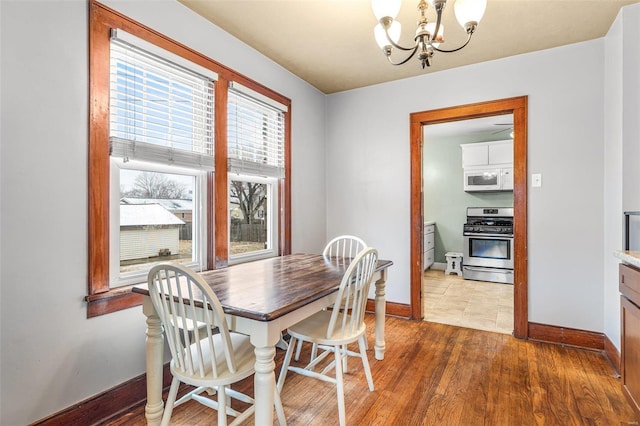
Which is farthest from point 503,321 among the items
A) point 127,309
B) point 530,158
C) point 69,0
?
point 69,0

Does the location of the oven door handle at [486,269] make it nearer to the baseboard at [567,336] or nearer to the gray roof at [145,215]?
the baseboard at [567,336]

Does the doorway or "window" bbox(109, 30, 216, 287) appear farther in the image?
the doorway

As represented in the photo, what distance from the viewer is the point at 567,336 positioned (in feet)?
9.00

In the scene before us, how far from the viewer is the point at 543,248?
2842mm

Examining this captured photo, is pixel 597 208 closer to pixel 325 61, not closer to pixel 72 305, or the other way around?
pixel 325 61

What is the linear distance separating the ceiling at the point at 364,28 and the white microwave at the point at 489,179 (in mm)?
2752

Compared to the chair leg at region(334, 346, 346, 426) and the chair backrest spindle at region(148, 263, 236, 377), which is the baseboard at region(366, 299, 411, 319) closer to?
the chair leg at region(334, 346, 346, 426)

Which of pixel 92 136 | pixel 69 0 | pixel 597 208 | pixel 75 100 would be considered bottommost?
pixel 597 208

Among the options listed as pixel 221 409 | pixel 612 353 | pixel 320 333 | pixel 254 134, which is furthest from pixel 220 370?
pixel 612 353

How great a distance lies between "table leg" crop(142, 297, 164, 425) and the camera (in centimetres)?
162

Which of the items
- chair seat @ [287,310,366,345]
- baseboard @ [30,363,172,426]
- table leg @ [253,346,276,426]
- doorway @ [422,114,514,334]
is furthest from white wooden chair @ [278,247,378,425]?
doorway @ [422,114,514,334]

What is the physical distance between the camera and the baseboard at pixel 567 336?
2646 millimetres

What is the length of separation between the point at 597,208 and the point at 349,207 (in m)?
2.21

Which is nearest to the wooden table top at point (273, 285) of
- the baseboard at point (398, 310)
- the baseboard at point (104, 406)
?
the baseboard at point (104, 406)
